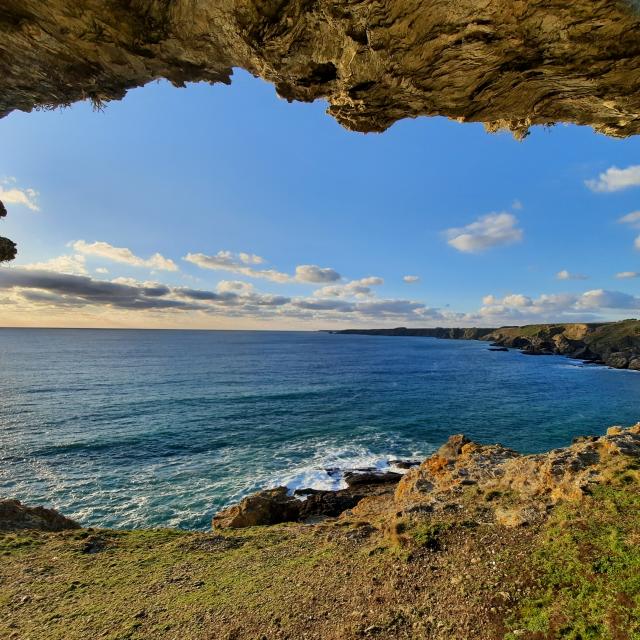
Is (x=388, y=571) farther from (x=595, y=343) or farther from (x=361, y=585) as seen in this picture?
(x=595, y=343)

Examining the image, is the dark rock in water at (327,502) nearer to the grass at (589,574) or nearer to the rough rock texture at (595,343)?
the grass at (589,574)

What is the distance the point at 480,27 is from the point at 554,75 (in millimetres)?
3540

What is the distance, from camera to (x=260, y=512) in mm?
21172

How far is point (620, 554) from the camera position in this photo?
31.3 feet

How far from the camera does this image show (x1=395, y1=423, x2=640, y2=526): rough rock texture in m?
13.7

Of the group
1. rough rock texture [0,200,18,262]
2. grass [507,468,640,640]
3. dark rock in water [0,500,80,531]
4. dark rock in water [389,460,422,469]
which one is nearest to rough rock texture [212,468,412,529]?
dark rock in water [389,460,422,469]

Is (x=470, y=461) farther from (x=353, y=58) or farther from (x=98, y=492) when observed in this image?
(x=98, y=492)

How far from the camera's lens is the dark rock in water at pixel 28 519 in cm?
1753

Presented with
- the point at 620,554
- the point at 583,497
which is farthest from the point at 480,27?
the point at 583,497

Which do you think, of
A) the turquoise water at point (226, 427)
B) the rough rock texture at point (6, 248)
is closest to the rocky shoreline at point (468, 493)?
the turquoise water at point (226, 427)

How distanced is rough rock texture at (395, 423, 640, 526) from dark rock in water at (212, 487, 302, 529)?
7403 mm

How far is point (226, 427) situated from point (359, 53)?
132ft

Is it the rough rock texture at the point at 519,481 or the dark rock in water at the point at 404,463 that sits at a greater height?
the rough rock texture at the point at 519,481

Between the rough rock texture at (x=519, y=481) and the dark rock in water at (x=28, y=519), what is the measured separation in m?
18.7
